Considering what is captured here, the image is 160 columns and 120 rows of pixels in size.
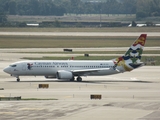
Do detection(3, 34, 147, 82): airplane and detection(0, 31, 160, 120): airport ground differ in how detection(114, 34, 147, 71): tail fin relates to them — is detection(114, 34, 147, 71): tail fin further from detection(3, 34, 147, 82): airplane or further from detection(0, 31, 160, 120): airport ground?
detection(0, 31, 160, 120): airport ground

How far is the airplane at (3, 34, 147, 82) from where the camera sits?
8181 centimetres

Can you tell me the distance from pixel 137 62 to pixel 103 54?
41.5m

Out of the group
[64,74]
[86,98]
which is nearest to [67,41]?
[64,74]

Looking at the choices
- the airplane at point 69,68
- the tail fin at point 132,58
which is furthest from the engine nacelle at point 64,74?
the tail fin at point 132,58

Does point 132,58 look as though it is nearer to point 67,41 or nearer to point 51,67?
point 51,67

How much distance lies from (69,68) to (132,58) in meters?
8.99

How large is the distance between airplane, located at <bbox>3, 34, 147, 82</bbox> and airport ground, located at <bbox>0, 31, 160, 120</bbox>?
1.08 m

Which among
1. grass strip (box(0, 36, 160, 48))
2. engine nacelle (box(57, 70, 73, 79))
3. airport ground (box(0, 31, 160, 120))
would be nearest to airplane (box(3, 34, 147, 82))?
engine nacelle (box(57, 70, 73, 79))

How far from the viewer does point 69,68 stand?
273 feet

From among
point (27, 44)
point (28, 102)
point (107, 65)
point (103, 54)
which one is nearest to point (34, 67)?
point (107, 65)

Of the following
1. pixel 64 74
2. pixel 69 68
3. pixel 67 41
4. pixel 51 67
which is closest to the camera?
pixel 64 74

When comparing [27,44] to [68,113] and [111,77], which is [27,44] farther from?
[68,113]

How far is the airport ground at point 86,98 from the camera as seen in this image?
51.5 m

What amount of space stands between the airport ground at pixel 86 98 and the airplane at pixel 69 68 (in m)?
1.08
